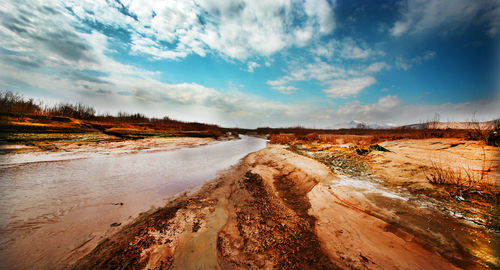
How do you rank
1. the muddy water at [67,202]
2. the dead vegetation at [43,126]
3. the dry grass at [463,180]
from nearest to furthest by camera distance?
1. the muddy water at [67,202]
2. the dry grass at [463,180]
3. the dead vegetation at [43,126]

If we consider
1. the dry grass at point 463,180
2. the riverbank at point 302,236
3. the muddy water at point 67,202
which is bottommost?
the muddy water at point 67,202

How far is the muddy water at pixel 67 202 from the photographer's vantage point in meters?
2.24

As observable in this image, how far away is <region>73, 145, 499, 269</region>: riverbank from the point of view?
2043mm

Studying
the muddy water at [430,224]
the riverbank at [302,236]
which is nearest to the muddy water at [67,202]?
the riverbank at [302,236]

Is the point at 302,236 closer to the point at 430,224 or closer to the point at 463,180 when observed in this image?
the point at 430,224

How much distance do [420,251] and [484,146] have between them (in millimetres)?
5426

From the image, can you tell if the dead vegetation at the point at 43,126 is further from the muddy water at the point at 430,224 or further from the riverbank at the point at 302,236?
the muddy water at the point at 430,224

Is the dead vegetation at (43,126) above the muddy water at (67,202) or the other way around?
above

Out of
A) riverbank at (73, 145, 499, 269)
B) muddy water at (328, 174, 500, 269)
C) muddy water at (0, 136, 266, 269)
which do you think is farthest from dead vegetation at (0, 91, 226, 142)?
muddy water at (328, 174, 500, 269)

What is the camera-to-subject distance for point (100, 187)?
15.0 ft

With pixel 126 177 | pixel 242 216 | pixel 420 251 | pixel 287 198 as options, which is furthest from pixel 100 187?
pixel 420 251

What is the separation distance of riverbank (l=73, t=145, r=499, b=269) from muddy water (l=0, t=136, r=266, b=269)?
1.68 feet

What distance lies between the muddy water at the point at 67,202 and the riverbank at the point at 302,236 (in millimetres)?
512

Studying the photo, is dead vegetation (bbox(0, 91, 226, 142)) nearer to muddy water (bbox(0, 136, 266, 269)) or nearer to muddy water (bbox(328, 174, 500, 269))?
muddy water (bbox(0, 136, 266, 269))
